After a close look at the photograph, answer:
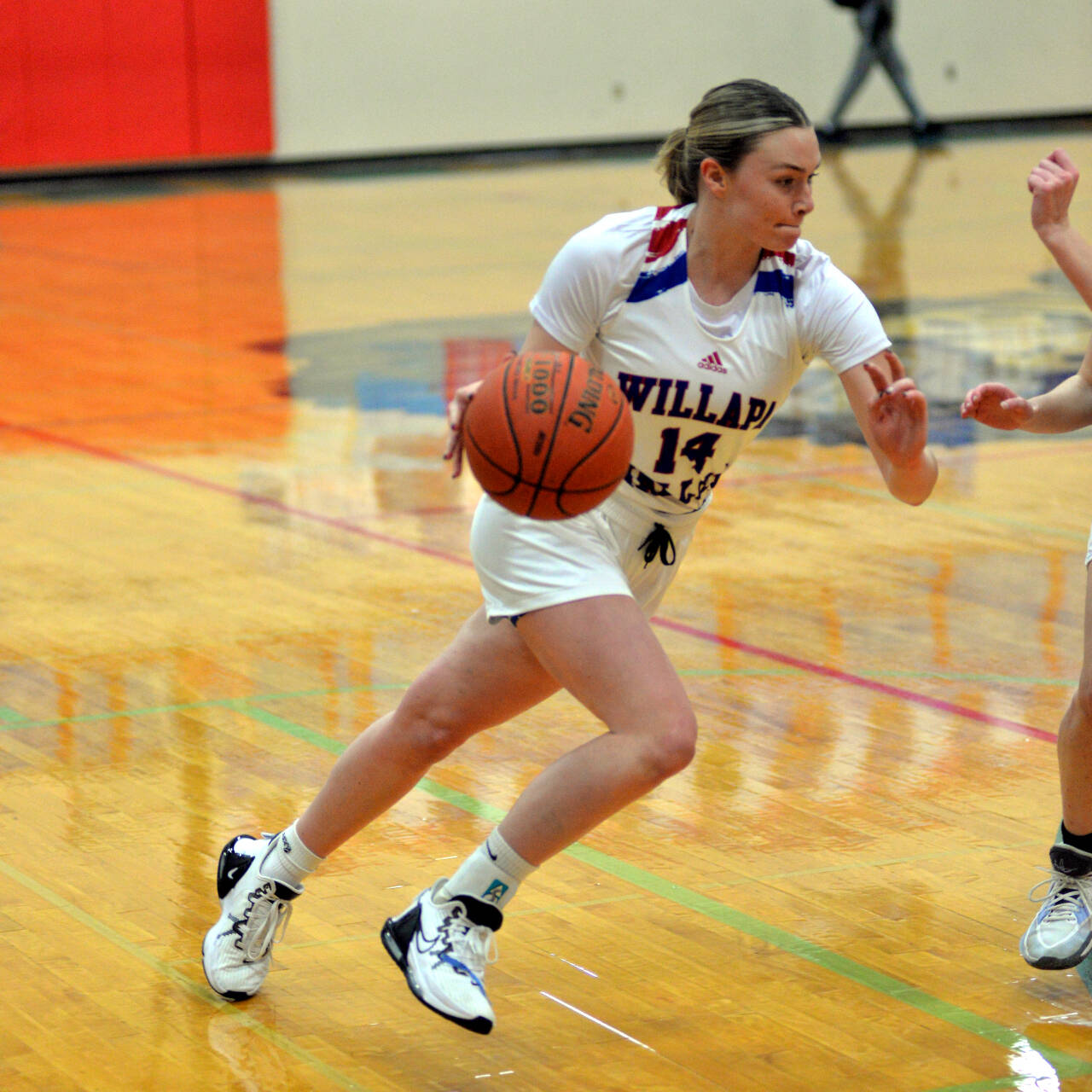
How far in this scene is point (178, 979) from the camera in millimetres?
3547

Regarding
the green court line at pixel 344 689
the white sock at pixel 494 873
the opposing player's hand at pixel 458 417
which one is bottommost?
the green court line at pixel 344 689

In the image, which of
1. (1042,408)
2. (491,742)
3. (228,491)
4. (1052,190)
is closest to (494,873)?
(1042,408)

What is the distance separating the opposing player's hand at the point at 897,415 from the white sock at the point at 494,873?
94cm

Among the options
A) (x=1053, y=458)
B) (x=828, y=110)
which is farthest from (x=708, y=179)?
(x=828, y=110)

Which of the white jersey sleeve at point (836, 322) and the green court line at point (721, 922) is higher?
the white jersey sleeve at point (836, 322)

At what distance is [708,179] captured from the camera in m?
3.31

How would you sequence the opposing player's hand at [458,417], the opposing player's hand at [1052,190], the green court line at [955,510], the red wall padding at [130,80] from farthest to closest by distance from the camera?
1. the red wall padding at [130,80]
2. the green court line at [955,510]
3. the opposing player's hand at [1052,190]
4. the opposing player's hand at [458,417]

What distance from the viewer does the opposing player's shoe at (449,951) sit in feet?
10.0

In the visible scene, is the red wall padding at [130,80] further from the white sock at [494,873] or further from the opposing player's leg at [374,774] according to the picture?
the white sock at [494,873]

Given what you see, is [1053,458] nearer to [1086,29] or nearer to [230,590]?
[230,590]

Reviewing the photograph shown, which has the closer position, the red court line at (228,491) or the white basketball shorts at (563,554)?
the white basketball shorts at (563,554)

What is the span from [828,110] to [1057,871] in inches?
882

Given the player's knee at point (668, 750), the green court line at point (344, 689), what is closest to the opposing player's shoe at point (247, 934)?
the player's knee at point (668, 750)

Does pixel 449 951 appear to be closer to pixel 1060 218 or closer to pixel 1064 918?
pixel 1064 918
